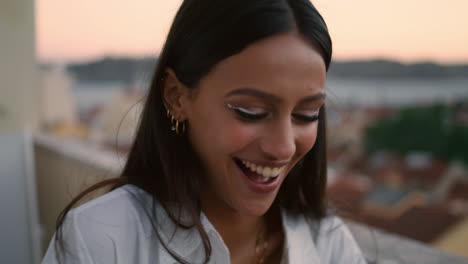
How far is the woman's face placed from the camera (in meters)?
0.83

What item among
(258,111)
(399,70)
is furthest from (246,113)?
(399,70)

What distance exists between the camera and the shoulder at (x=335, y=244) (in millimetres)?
1168

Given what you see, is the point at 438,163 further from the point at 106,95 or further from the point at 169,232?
the point at 169,232

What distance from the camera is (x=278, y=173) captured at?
3.04 ft

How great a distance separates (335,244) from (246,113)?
21.8 inches

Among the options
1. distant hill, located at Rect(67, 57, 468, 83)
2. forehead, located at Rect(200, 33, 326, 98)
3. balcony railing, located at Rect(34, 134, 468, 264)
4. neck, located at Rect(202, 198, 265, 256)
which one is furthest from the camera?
distant hill, located at Rect(67, 57, 468, 83)

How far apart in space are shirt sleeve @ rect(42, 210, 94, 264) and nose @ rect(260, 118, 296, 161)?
42 centimetres

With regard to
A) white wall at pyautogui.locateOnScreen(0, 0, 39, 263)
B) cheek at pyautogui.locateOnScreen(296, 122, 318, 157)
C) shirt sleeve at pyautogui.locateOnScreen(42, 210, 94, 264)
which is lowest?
white wall at pyautogui.locateOnScreen(0, 0, 39, 263)

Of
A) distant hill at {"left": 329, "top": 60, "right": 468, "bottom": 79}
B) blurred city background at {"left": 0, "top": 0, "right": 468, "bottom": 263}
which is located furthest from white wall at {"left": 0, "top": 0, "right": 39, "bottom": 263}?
distant hill at {"left": 329, "top": 60, "right": 468, "bottom": 79}

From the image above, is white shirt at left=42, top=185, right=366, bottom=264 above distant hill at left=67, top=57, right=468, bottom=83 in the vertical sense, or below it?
above

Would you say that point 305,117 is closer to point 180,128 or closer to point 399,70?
point 180,128

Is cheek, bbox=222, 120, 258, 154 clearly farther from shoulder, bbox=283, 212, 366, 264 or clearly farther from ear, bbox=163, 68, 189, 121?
shoulder, bbox=283, 212, 366, 264

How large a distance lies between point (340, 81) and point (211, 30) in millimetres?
9278

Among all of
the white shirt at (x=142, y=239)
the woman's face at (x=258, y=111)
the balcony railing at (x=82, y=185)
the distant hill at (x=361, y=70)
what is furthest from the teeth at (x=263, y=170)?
the distant hill at (x=361, y=70)
